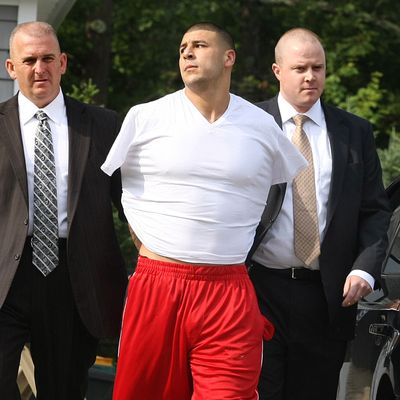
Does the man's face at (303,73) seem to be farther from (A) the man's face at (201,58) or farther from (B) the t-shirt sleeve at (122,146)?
(B) the t-shirt sleeve at (122,146)

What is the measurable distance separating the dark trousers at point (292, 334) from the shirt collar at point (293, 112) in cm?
73

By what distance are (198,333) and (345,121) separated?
146cm

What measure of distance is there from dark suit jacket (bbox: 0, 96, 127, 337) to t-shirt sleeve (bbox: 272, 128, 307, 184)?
0.84 m

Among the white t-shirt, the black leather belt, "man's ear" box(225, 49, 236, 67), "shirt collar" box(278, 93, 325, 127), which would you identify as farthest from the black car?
"man's ear" box(225, 49, 236, 67)

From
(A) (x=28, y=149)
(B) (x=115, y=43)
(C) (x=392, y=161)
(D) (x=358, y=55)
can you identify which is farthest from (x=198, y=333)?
(B) (x=115, y=43)

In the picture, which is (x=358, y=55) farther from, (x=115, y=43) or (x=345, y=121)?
(x=345, y=121)

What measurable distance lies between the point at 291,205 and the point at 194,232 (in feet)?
2.74

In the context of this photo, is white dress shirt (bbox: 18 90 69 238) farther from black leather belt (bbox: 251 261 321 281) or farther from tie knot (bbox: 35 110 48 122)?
black leather belt (bbox: 251 261 321 281)

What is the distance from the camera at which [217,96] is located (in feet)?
17.3

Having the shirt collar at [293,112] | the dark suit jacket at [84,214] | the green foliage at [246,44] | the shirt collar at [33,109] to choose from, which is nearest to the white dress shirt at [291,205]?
the shirt collar at [293,112]

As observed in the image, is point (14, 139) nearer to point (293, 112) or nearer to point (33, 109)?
point (33, 109)

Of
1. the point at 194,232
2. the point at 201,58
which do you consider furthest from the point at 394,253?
the point at 201,58

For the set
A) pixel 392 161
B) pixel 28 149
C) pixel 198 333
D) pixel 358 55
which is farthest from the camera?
pixel 358 55

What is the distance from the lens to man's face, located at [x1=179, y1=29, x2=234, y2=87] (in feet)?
17.1
